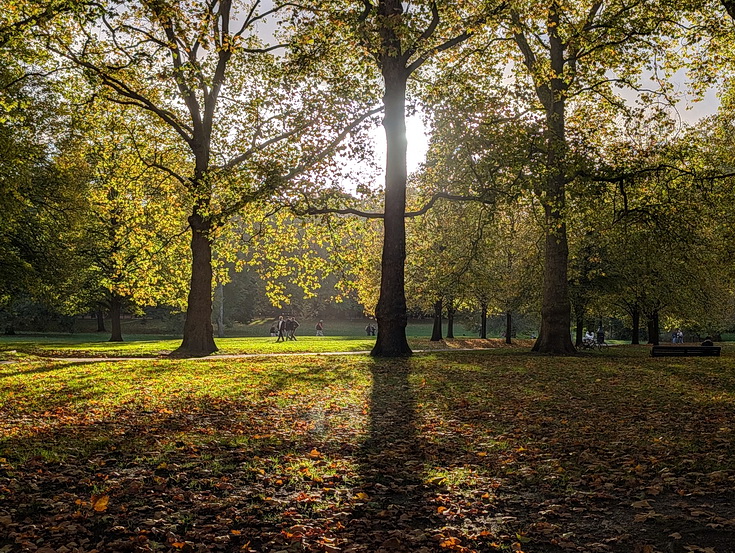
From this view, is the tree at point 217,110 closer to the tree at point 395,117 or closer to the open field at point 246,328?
the tree at point 395,117

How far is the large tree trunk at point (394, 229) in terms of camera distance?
17.0 meters

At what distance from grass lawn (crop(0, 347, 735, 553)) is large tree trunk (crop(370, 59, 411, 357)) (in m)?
5.11

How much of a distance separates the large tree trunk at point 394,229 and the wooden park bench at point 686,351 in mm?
9248

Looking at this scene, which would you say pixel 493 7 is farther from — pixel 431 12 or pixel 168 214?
pixel 168 214

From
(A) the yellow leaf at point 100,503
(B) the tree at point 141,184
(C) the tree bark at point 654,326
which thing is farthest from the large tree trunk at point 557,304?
(C) the tree bark at point 654,326

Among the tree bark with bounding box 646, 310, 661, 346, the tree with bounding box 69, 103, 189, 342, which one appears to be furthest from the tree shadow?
the tree bark with bounding box 646, 310, 661, 346

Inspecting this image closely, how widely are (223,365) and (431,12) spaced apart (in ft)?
37.6

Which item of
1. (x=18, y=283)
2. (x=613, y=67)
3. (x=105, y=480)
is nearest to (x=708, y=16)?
(x=613, y=67)

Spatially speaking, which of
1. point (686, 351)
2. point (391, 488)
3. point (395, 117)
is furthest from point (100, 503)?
point (686, 351)

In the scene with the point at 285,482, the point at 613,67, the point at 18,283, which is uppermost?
the point at 613,67

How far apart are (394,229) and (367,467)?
37.4 ft

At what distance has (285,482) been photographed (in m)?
5.78

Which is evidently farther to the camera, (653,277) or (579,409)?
(653,277)

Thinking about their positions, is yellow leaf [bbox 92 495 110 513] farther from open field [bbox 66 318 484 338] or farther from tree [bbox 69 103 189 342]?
open field [bbox 66 318 484 338]
